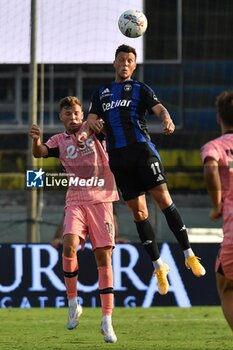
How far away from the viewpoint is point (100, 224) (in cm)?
1123

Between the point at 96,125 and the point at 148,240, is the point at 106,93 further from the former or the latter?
the point at 148,240

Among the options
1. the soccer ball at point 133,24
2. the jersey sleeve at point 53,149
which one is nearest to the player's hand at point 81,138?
the jersey sleeve at point 53,149

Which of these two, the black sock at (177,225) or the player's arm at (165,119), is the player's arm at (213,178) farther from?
the black sock at (177,225)

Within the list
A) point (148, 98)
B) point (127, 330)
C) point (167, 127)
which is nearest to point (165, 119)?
point (167, 127)

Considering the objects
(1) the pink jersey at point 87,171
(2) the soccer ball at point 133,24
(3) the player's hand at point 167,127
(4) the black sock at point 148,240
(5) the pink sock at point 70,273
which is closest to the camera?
(3) the player's hand at point 167,127

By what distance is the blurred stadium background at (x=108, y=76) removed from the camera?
1936 centimetres

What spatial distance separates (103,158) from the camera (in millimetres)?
11422

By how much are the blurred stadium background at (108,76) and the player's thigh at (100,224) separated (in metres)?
5.84

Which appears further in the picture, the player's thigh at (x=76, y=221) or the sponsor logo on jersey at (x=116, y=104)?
the player's thigh at (x=76, y=221)

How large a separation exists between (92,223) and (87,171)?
0.54 meters

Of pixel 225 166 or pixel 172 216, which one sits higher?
pixel 225 166

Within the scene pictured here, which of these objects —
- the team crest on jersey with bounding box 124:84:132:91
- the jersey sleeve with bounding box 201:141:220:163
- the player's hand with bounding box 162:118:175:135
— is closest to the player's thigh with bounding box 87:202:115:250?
the team crest on jersey with bounding box 124:84:132:91

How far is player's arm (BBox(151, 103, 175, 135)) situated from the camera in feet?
33.5

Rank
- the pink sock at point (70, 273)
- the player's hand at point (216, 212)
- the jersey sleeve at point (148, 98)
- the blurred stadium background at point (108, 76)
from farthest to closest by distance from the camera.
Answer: the blurred stadium background at point (108, 76) < the pink sock at point (70, 273) < the jersey sleeve at point (148, 98) < the player's hand at point (216, 212)
